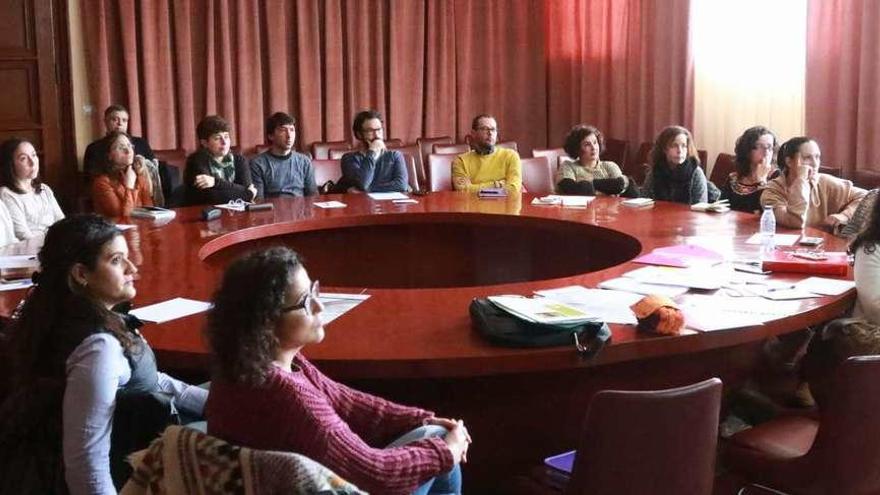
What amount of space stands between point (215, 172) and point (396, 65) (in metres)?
3.02

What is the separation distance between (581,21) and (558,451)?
19.7ft

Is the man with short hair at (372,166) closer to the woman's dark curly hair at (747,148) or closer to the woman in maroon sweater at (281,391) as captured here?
the woman's dark curly hair at (747,148)

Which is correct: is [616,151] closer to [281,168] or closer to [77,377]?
[281,168]

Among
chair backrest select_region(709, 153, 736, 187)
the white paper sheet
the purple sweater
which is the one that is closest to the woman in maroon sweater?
the purple sweater

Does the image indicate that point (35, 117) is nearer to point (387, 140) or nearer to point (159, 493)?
point (387, 140)

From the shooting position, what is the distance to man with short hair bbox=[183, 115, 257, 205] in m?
5.25

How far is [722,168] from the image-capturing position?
650 centimetres

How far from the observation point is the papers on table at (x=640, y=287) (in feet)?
10.2

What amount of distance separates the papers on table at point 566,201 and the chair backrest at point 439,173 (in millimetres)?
989

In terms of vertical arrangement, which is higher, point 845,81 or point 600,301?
point 845,81

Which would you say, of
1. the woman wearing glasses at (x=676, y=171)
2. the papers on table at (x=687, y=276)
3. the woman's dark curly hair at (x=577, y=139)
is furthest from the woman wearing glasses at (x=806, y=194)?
the woman's dark curly hair at (x=577, y=139)

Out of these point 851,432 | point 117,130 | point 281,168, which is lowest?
point 851,432

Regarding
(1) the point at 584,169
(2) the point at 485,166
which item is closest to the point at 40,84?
(2) the point at 485,166

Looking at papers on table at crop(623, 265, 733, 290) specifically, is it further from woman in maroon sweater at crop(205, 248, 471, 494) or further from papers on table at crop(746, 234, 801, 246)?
woman in maroon sweater at crop(205, 248, 471, 494)
